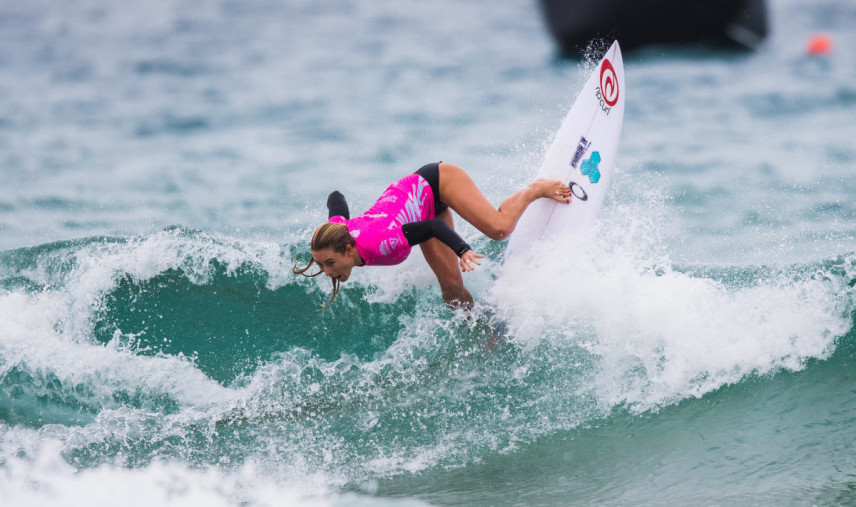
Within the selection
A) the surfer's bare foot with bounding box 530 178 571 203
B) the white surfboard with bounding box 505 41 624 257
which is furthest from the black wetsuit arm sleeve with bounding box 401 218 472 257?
the white surfboard with bounding box 505 41 624 257

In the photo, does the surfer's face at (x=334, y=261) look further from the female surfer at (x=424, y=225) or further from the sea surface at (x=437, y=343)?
the sea surface at (x=437, y=343)

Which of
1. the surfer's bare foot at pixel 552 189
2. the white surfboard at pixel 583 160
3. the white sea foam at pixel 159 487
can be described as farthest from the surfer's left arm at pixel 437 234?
the white sea foam at pixel 159 487

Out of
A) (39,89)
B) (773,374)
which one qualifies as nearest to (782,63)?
(773,374)

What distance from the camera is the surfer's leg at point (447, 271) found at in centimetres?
486

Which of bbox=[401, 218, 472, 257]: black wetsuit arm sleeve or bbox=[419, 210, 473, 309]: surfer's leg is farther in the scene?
bbox=[419, 210, 473, 309]: surfer's leg

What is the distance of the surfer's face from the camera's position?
4.20 metres

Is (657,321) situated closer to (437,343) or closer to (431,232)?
(437,343)

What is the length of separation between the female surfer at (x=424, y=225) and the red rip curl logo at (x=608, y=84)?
0.92 m

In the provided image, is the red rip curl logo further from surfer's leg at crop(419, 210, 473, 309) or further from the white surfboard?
surfer's leg at crop(419, 210, 473, 309)

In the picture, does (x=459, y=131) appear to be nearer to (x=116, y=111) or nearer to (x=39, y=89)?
(x=116, y=111)

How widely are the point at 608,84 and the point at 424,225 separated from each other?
2185 millimetres

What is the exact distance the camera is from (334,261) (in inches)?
167

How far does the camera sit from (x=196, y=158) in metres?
10.9

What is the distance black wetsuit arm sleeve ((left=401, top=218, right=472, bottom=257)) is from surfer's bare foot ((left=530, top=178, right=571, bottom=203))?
86 centimetres
